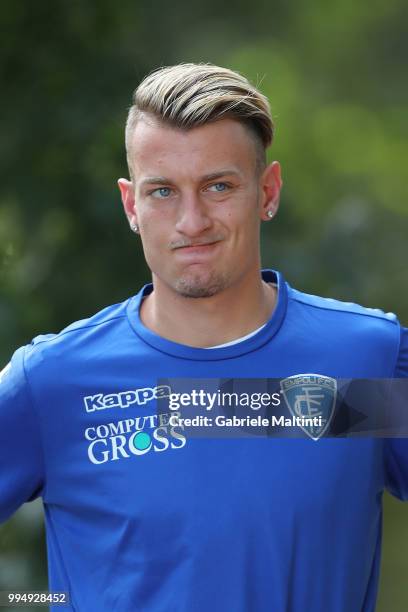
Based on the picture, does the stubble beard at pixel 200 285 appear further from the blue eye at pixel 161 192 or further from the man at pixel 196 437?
the blue eye at pixel 161 192

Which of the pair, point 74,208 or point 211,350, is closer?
point 211,350

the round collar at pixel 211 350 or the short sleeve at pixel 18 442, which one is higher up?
the round collar at pixel 211 350

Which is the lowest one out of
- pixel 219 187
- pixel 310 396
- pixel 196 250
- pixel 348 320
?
pixel 310 396

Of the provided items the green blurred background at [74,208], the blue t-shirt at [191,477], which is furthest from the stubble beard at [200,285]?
the green blurred background at [74,208]

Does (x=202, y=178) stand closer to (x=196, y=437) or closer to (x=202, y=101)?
(x=202, y=101)

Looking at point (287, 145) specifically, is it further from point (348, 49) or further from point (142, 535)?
point (142, 535)

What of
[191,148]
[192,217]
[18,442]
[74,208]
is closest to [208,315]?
[192,217]

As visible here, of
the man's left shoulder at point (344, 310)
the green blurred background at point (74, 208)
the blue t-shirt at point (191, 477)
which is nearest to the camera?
the blue t-shirt at point (191, 477)

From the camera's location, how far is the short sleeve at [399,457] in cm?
237

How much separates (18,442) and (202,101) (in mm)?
717

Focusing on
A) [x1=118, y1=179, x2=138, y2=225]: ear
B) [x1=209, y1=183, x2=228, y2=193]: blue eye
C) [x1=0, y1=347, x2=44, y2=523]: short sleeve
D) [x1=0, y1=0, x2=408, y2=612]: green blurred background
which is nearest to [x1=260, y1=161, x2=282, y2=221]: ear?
[x1=209, y1=183, x2=228, y2=193]: blue eye

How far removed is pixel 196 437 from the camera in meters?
2.33

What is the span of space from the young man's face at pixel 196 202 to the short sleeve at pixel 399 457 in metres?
0.34

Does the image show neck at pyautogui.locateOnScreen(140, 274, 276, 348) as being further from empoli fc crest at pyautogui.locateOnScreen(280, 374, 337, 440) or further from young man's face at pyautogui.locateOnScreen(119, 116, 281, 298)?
empoli fc crest at pyautogui.locateOnScreen(280, 374, 337, 440)
